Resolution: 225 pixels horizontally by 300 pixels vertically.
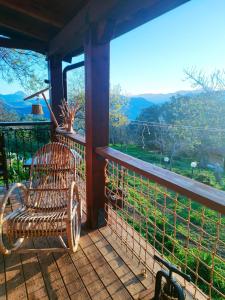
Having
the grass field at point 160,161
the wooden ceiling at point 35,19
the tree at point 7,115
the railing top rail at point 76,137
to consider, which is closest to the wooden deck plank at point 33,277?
the railing top rail at point 76,137

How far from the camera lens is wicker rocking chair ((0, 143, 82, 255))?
1.65m

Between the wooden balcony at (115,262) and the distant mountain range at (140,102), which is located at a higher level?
the distant mountain range at (140,102)

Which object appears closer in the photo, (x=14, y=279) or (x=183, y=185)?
(x=183, y=185)

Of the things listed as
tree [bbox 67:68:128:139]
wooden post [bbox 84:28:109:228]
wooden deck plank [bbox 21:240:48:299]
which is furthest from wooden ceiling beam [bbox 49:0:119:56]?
tree [bbox 67:68:128:139]

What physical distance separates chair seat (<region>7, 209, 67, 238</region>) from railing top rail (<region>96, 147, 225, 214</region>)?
2.23 ft

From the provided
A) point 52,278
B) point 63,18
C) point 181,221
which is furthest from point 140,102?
point 52,278

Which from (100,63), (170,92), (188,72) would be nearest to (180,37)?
(188,72)

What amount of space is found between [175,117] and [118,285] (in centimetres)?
1050

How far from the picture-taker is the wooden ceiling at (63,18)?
1618mm

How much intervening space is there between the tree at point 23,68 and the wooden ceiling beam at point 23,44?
2958mm

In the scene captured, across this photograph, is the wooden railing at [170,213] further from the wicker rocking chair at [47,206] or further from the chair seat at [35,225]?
the chair seat at [35,225]

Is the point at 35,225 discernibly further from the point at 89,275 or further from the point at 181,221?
the point at 181,221

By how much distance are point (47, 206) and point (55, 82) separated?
2316 mm

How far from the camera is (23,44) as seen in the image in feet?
11.3
